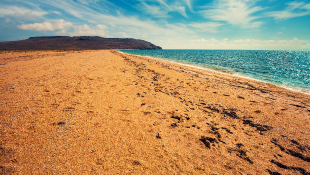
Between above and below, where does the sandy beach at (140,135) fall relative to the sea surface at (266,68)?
below

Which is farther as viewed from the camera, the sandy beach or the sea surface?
the sea surface

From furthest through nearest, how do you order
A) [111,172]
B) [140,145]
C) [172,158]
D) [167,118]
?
[167,118] < [140,145] < [172,158] < [111,172]

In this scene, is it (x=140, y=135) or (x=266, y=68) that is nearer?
(x=140, y=135)

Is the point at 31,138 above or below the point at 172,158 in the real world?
above

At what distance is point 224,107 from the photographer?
646 centimetres

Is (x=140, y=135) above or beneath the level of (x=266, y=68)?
beneath

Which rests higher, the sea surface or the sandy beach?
the sea surface

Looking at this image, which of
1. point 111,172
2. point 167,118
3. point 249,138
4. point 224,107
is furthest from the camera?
point 224,107

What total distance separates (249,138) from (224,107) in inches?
90.3

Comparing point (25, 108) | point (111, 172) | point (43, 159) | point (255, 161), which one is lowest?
point (255, 161)

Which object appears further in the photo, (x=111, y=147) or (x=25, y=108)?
(x=25, y=108)

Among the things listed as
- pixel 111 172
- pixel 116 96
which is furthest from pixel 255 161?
pixel 116 96

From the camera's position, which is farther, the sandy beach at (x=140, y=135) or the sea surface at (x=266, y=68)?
the sea surface at (x=266, y=68)

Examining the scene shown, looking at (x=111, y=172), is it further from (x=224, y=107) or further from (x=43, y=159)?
(x=224, y=107)
